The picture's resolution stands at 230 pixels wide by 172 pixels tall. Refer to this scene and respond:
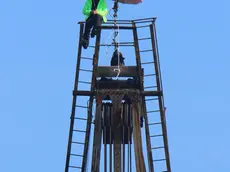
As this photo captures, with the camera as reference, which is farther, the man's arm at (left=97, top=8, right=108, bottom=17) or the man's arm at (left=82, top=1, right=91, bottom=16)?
the man's arm at (left=82, top=1, right=91, bottom=16)

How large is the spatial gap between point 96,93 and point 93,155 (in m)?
2.40

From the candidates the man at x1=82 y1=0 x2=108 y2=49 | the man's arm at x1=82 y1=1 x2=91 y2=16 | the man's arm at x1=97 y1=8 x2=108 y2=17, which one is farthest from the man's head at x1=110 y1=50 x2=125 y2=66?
the man's arm at x1=82 y1=1 x2=91 y2=16

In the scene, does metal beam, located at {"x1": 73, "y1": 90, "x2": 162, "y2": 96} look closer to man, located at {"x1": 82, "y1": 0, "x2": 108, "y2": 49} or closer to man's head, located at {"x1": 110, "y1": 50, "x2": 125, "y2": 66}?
man's head, located at {"x1": 110, "y1": 50, "x2": 125, "y2": 66}

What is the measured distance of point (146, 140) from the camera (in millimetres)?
40125

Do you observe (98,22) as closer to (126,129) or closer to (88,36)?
(88,36)

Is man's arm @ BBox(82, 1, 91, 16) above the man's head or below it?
above

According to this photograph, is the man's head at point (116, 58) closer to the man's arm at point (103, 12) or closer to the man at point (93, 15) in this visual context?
the man at point (93, 15)

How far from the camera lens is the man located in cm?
4028

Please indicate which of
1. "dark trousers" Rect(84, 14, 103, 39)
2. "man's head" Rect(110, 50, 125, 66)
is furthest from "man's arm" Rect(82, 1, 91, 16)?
"man's head" Rect(110, 50, 125, 66)

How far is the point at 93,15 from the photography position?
4028cm

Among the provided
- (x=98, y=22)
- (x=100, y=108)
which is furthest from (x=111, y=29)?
(x=100, y=108)

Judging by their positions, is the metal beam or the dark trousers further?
the metal beam

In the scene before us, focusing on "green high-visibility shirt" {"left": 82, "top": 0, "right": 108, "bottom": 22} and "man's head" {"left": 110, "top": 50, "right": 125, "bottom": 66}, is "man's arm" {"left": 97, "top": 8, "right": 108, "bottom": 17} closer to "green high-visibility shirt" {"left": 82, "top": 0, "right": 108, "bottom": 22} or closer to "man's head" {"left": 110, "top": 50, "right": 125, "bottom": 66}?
"green high-visibility shirt" {"left": 82, "top": 0, "right": 108, "bottom": 22}

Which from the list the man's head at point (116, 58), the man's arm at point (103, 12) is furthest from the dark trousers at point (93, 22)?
the man's head at point (116, 58)
